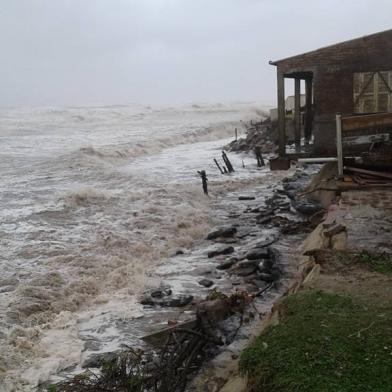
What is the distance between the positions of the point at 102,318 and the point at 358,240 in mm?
4355

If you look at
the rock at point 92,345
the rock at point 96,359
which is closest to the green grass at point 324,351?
the rock at point 96,359

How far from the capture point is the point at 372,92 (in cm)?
1266

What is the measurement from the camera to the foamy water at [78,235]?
7.66 metres

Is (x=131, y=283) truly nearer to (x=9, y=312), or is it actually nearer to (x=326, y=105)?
(x=9, y=312)

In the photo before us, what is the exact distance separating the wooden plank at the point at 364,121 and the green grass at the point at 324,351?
4335mm

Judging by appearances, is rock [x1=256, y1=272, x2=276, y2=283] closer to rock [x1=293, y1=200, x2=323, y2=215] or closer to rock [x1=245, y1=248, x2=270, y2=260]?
rock [x1=245, y1=248, x2=270, y2=260]

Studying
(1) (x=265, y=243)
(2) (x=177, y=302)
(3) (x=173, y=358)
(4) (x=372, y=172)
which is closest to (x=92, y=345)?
(2) (x=177, y=302)

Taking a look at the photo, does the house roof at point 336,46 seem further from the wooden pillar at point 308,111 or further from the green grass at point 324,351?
the green grass at point 324,351

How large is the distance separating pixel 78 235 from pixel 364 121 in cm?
787

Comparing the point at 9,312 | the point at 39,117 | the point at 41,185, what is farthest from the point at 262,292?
the point at 39,117

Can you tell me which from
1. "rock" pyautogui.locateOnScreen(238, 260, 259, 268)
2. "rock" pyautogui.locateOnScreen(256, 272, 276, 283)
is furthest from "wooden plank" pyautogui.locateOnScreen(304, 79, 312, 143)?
"rock" pyautogui.locateOnScreen(256, 272, 276, 283)

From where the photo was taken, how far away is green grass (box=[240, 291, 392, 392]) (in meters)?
3.75

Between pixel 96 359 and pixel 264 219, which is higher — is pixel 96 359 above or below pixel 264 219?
below

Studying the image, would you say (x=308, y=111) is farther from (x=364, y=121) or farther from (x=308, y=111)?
(x=364, y=121)
